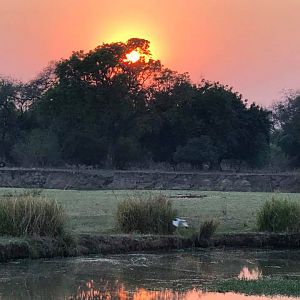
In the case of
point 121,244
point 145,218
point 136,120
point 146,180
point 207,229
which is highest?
point 136,120

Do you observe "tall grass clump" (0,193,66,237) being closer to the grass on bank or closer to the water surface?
the water surface

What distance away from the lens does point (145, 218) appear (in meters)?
22.4

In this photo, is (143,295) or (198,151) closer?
(143,295)

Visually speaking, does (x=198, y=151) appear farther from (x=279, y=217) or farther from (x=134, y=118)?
(x=279, y=217)

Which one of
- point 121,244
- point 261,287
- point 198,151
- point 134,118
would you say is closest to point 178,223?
point 121,244

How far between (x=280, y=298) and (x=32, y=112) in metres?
74.0

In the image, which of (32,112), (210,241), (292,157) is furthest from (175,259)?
(32,112)

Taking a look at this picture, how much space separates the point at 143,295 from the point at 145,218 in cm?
796

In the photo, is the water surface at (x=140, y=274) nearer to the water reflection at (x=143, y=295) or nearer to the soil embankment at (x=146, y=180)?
the water reflection at (x=143, y=295)

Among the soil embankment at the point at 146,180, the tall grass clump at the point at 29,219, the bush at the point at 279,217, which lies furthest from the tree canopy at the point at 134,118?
the tall grass clump at the point at 29,219

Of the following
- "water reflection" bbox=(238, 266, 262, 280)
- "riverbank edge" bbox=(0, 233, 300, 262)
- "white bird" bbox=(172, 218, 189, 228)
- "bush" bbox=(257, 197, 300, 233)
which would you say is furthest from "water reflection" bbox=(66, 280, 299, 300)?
"bush" bbox=(257, 197, 300, 233)

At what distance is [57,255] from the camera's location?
19.5 metres

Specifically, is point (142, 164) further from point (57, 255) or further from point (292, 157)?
point (57, 255)

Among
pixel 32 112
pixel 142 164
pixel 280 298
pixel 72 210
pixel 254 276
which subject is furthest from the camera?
pixel 32 112
